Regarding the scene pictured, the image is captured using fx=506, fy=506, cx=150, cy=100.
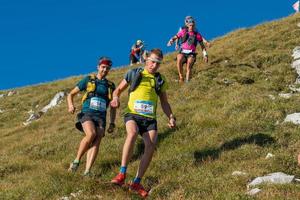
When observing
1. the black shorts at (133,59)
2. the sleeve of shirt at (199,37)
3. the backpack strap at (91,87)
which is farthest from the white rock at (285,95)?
the black shorts at (133,59)

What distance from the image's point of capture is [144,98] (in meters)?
9.93

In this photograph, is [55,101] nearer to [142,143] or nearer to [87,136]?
[142,143]

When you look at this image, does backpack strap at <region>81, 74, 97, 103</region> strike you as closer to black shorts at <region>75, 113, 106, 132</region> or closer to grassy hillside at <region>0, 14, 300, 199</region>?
black shorts at <region>75, 113, 106, 132</region>

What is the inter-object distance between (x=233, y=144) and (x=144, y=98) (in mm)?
2943

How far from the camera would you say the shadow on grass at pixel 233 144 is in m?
11.3

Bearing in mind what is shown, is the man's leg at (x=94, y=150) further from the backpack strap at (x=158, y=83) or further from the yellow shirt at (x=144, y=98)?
the backpack strap at (x=158, y=83)

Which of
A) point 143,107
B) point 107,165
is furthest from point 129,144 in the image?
point 107,165

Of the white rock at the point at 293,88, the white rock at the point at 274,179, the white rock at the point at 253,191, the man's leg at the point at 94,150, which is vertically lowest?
the white rock at the point at 253,191

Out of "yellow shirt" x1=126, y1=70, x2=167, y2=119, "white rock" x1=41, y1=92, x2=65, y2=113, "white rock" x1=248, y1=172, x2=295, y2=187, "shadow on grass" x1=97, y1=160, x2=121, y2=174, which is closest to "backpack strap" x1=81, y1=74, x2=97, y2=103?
"yellow shirt" x1=126, y1=70, x2=167, y2=119

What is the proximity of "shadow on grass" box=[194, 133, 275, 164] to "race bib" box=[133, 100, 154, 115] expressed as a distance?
1.94m

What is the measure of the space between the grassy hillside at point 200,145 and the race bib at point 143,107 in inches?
54.2

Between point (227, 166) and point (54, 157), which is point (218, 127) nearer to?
point (227, 166)

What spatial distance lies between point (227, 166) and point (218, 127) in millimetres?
2833

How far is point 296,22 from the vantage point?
2970cm
